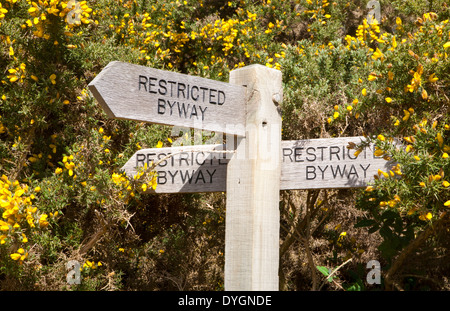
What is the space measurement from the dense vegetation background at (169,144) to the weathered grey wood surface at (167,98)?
0.67 meters

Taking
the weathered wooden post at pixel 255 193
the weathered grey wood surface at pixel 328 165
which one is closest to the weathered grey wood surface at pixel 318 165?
the weathered grey wood surface at pixel 328 165

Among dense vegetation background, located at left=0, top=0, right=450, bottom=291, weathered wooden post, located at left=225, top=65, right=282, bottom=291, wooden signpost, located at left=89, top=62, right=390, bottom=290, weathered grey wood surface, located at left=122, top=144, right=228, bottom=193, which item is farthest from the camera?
weathered grey wood surface, located at left=122, top=144, right=228, bottom=193

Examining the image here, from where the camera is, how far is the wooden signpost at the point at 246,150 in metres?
2.35

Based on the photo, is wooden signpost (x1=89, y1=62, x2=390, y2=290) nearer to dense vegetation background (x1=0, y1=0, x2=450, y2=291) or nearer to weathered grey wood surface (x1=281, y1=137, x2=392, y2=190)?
weathered grey wood surface (x1=281, y1=137, x2=392, y2=190)

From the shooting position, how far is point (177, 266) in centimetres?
451

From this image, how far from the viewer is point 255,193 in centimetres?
249

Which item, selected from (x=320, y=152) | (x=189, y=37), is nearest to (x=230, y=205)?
(x=320, y=152)

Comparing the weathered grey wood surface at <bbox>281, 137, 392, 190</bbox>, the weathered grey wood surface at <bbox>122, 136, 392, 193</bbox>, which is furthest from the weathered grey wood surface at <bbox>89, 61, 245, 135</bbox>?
the weathered grey wood surface at <bbox>281, 137, 392, 190</bbox>

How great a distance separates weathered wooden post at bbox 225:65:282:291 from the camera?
247 centimetres

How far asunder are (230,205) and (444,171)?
3.11ft

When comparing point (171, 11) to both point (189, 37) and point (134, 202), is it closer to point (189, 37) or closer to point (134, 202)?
point (189, 37)

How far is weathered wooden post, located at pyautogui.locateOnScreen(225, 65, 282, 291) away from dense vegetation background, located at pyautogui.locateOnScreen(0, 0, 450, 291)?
0.47m

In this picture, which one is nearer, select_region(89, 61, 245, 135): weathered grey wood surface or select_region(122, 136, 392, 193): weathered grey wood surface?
select_region(89, 61, 245, 135): weathered grey wood surface

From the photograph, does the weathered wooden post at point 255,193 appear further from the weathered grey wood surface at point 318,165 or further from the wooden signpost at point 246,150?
the weathered grey wood surface at point 318,165
